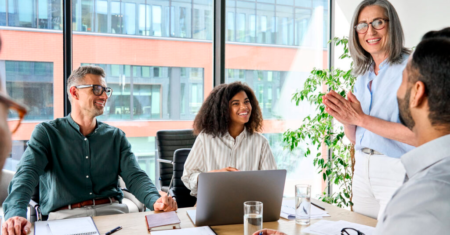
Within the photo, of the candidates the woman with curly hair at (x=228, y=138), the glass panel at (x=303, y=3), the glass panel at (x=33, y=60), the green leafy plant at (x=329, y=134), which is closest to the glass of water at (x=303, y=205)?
the woman with curly hair at (x=228, y=138)

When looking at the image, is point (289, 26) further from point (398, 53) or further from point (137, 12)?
point (398, 53)

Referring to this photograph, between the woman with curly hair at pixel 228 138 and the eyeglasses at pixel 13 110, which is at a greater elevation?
the eyeglasses at pixel 13 110

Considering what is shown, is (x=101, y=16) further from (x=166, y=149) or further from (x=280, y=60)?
Result: (x=280, y=60)

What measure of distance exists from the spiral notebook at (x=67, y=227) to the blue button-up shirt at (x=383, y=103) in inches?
54.7

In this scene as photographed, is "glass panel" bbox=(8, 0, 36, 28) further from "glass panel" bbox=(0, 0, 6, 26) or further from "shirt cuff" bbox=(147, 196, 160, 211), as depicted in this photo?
"shirt cuff" bbox=(147, 196, 160, 211)

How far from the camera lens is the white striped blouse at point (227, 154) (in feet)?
7.57

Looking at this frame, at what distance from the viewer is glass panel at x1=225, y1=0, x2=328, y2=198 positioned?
13.9ft

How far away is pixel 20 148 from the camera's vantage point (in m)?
3.35

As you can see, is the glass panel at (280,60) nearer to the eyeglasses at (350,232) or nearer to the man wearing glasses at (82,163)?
the man wearing glasses at (82,163)

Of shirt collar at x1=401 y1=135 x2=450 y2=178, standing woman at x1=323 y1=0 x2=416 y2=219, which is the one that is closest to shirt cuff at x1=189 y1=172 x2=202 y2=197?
standing woman at x1=323 y1=0 x2=416 y2=219

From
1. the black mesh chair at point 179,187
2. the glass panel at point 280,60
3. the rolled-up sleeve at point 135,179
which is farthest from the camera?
the glass panel at point 280,60

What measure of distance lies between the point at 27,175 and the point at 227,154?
1144 mm

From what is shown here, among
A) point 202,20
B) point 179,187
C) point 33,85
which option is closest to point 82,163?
point 179,187

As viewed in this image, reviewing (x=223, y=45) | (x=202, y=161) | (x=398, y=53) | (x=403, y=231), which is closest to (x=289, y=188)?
(x=223, y=45)
